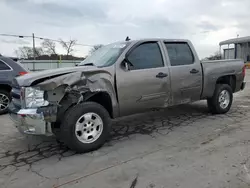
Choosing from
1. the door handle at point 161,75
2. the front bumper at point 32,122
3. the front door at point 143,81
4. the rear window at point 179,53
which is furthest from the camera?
the rear window at point 179,53

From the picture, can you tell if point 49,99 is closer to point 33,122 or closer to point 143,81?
point 33,122

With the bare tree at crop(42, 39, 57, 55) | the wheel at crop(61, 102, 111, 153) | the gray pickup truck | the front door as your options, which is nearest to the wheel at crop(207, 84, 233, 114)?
the gray pickup truck

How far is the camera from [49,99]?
13.3 ft

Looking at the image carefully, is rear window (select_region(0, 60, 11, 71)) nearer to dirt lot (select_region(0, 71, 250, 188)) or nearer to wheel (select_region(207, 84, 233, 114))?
dirt lot (select_region(0, 71, 250, 188))

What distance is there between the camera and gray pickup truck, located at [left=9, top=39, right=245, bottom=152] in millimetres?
4059

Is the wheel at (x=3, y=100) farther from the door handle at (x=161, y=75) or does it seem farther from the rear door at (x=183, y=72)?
the rear door at (x=183, y=72)

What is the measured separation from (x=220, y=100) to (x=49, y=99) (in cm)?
450

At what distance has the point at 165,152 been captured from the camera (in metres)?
4.27

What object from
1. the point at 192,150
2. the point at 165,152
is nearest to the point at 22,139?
the point at 165,152

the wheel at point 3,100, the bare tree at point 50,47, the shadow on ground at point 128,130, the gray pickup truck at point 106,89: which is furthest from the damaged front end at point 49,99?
the bare tree at point 50,47

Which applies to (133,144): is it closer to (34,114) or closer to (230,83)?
(34,114)

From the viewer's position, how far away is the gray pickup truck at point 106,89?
4059mm

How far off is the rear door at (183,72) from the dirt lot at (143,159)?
70 cm

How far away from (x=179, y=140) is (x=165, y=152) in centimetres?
70
